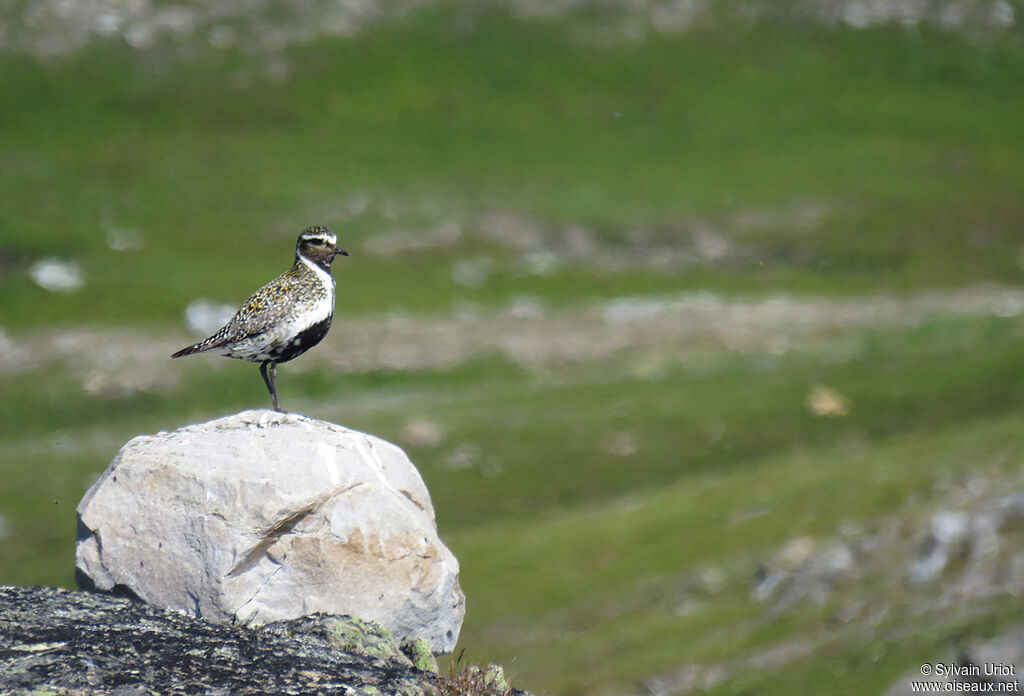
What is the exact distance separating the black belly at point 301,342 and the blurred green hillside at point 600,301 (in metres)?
10.4

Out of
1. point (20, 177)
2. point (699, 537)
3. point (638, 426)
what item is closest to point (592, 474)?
point (638, 426)

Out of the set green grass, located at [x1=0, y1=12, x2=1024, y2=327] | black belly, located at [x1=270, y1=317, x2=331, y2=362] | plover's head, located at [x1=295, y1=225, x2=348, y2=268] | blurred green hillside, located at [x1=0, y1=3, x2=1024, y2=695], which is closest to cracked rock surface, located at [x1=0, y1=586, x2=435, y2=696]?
black belly, located at [x1=270, y1=317, x2=331, y2=362]

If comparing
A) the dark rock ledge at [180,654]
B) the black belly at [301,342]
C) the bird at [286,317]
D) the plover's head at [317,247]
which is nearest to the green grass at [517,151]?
the plover's head at [317,247]

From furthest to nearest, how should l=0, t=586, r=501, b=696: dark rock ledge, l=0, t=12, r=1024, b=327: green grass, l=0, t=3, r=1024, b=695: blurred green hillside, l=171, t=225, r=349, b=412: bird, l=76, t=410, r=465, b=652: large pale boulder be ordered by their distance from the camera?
1. l=0, t=12, r=1024, b=327: green grass
2. l=0, t=3, r=1024, b=695: blurred green hillside
3. l=171, t=225, r=349, b=412: bird
4. l=76, t=410, r=465, b=652: large pale boulder
5. l=0, t=586, r=501, b=696: dark rock ledge

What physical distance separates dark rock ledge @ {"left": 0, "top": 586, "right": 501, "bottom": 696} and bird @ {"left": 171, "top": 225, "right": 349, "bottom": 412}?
410cm

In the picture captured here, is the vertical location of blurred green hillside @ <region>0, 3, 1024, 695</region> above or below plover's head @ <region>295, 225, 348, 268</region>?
above

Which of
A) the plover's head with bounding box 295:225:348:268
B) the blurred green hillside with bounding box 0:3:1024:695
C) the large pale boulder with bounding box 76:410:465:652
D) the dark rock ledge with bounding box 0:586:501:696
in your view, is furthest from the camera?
the blurred green hillside with bounding box 0:3:1024:695

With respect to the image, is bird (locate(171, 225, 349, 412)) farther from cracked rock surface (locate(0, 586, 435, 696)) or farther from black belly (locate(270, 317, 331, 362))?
cracked rock surface (locate(0, 586, 435, 696))

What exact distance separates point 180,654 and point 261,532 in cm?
220

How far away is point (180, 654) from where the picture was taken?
51.0 feet

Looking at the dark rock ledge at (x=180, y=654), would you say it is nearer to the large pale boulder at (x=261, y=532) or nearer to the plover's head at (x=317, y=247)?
the large pale boulder at (x=261, y=532)

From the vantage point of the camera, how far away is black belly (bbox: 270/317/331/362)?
19797 mm

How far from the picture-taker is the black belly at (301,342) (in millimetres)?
19797

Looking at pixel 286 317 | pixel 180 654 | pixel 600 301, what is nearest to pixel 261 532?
pixel 180 654
